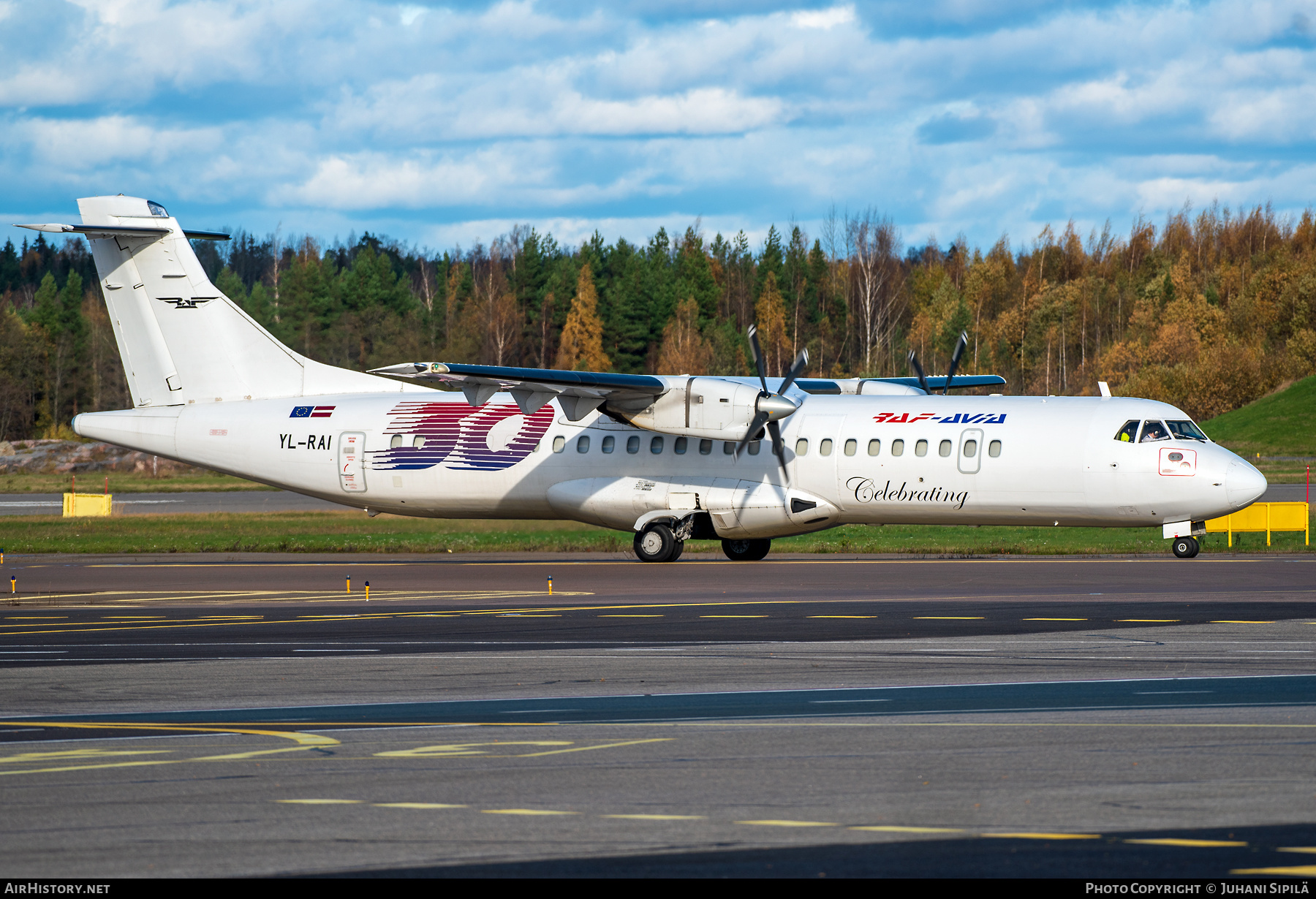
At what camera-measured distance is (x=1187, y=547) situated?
2605 cm

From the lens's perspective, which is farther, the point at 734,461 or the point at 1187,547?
the point at 734,461

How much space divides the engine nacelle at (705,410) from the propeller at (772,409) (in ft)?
0.48

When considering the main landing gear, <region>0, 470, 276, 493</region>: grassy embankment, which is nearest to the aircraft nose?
the main landing gear

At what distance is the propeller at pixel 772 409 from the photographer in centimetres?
2628

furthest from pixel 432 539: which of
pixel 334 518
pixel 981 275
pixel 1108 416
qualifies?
pixel 981 275

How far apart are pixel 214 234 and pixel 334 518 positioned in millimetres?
13039

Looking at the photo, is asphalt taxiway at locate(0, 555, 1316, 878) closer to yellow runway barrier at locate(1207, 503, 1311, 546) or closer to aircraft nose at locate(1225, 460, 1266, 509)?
aircraft nose at locate(1225, 460, 1266, 509)

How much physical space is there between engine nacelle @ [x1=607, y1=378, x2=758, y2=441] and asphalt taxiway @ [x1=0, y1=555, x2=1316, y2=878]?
7.70 metres

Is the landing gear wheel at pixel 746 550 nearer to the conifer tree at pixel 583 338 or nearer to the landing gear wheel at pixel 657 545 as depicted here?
the landing gear wheel at pixel 657 545

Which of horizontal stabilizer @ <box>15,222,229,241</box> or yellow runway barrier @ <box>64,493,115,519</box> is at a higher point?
horizontal stabilizer @ <box>15,222,229,241</box>

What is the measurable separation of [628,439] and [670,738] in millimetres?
19416

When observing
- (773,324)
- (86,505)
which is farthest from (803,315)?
Result: (86,505)

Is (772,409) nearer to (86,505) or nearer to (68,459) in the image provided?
(86,505)

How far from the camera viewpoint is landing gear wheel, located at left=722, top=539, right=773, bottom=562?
29.0 metres
